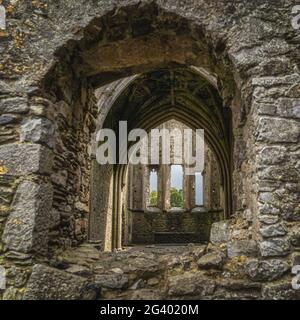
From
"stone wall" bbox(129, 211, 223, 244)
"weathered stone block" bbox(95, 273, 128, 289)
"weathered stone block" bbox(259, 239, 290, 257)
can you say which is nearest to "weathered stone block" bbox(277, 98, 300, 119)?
"weathered stone block" bbox(259, 239, 290, 257)

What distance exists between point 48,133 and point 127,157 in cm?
766

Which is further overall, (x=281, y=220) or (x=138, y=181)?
(x=138, y=181)

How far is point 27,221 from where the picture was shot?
2.86 m

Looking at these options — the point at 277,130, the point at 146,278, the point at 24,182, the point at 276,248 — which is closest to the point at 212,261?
the point at 276,248

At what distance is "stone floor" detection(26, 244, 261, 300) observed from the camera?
8.97 ft

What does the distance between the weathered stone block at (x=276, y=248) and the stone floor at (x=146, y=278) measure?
0.25 metres

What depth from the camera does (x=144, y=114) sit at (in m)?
10.5

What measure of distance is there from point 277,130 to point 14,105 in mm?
2246

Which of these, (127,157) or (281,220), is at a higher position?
(127,157)

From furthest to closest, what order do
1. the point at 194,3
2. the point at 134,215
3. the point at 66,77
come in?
the point at 134,215
the point at 66,77
the point at 194,3

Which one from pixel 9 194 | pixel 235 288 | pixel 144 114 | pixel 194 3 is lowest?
pixel 235 288

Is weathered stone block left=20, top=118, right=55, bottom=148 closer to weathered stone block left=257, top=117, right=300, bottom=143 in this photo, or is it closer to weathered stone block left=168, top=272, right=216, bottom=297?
weathered stone block left=168, top=272, right=216, bottom=297
